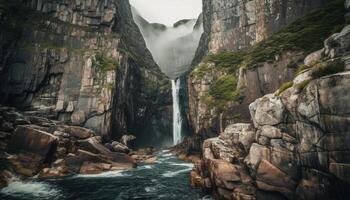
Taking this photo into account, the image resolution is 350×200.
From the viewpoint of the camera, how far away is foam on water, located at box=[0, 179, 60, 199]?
34.8 metres

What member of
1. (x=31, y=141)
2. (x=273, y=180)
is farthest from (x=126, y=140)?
(x=273, y=180)

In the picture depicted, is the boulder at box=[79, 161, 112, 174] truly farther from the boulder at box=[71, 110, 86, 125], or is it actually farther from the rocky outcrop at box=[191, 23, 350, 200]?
the rocky outcrop at box=[191, 23, 350, 200]

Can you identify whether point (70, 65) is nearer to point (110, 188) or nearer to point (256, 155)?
point (110, 188)

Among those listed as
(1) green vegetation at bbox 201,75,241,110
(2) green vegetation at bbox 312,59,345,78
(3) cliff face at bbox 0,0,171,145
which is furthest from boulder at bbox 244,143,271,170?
(3) cliff face at bbox 0,0,171,145

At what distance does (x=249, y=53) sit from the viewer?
2869 inches

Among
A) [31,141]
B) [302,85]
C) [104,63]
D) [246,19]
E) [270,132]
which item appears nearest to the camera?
[302,85]

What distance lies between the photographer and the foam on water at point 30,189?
1369 inches

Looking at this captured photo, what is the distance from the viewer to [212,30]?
95938 mm

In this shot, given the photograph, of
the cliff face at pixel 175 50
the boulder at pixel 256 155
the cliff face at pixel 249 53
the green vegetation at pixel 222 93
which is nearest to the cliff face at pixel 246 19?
the cliff face at pixel 249 53

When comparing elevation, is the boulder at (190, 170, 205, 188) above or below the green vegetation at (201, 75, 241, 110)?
below

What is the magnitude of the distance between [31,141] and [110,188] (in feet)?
65.1

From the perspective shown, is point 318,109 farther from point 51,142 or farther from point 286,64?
point 51,142

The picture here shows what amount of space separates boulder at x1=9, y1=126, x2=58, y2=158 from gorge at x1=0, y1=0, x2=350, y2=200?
187 mm

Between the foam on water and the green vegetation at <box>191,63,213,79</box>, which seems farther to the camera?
the green vegetation at <box>191,63,213,79</box>
